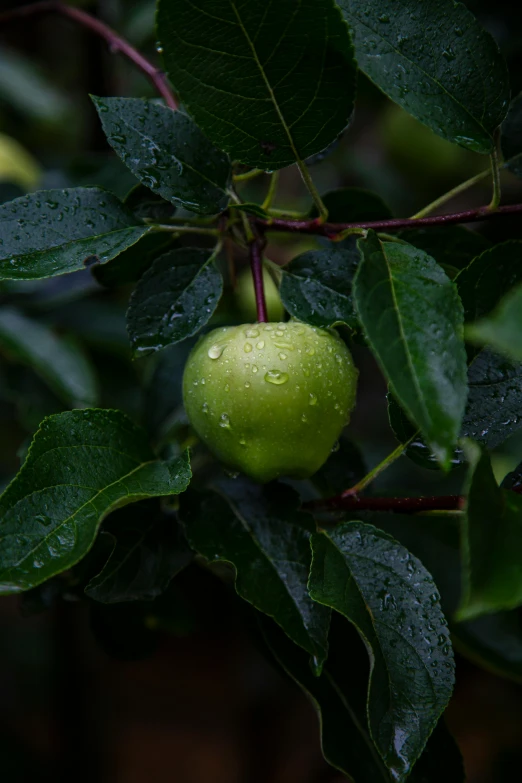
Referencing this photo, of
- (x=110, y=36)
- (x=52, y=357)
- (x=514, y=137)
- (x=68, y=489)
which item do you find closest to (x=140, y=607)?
(x=68, y=489)

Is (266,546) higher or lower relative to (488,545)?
lower

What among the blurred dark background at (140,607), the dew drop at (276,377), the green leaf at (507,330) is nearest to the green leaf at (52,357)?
the blurred dark background at (140,607)

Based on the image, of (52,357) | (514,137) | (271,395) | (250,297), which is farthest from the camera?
(250,297)

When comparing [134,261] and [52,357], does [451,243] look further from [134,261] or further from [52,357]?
[52,357]

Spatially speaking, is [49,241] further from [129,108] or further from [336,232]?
[336,232]

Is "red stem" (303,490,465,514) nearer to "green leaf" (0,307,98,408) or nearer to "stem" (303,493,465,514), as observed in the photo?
"stem" (303,493,465,514)

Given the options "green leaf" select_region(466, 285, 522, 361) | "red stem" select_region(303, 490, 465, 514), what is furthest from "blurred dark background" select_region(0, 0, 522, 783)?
"green leaf" select_region(466, 285, 522, 361)
